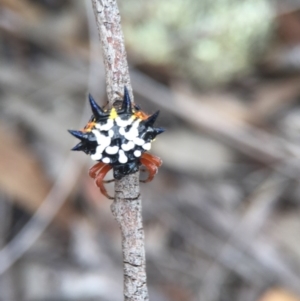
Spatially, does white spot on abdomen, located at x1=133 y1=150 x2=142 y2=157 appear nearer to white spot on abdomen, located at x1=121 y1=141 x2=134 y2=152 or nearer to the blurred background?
white spot on abdomen, located at x1=121 y1=141 x2=134 y2=152

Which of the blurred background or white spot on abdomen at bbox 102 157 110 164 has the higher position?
the blurred background

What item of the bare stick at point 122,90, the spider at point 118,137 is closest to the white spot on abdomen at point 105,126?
the spider at point 118,137

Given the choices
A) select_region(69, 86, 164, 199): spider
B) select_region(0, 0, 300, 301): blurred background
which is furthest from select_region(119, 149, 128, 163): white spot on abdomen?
select_region(0, 0, 300, 301): blurred background

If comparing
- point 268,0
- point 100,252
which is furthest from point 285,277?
point 268,0

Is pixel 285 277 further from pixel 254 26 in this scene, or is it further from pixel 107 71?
pixel 107 71

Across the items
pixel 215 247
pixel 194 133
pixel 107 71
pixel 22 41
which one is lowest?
pixel 107 71
